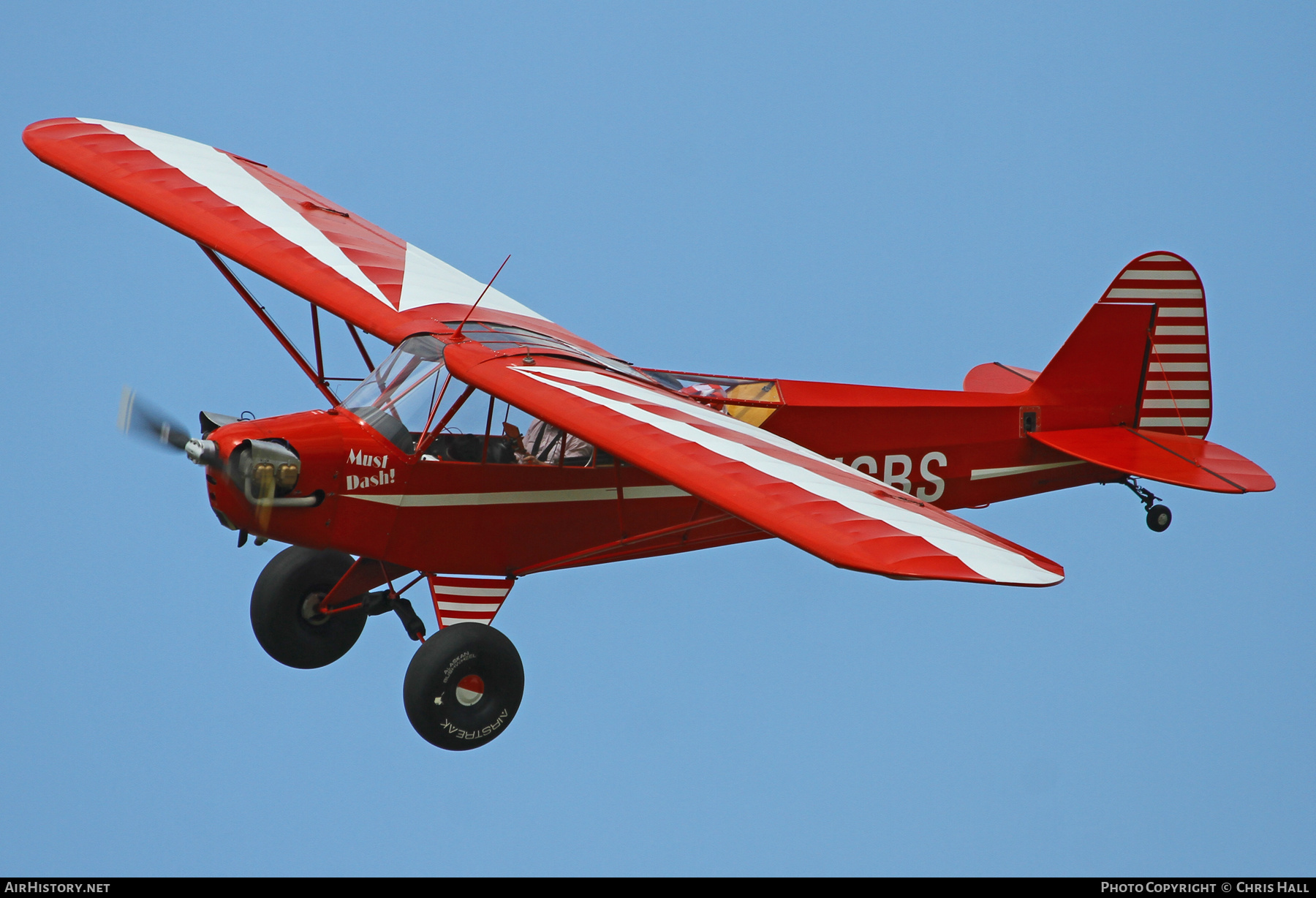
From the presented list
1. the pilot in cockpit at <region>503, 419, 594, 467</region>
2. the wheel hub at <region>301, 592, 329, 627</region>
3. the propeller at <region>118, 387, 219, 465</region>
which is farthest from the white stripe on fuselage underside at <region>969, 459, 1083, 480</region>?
the propeller at <region>118, 387, 219, 465</region>

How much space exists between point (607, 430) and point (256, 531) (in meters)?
2.09

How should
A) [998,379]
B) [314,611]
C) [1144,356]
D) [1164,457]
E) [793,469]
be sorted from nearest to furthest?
[793,469] → [314,611] → [1164,457] → [1144,356] → [998,379]

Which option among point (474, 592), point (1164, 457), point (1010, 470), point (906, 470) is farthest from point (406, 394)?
point (1164, 457)

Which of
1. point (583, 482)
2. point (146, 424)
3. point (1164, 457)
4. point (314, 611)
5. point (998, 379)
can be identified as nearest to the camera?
point (146, 424)

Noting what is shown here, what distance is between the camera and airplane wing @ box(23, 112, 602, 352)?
8.08 m

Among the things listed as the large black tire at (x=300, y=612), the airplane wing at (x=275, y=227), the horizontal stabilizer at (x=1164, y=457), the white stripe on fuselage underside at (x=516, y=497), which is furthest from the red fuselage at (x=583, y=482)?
the large black tire at (x=300, y=612)

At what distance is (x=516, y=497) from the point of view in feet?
26.0

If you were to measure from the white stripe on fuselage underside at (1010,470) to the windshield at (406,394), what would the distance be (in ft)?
11.9

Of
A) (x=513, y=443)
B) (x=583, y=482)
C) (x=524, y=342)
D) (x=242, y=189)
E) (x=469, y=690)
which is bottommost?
(x=469, y=690)

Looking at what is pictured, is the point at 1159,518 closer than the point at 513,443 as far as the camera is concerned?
No

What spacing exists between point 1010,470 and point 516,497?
11.4 ft

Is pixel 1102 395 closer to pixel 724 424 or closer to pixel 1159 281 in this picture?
pixel 1159 281

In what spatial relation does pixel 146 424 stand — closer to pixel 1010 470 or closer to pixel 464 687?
pixel 464 687

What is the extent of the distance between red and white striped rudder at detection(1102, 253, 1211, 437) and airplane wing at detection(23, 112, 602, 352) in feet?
12.8
